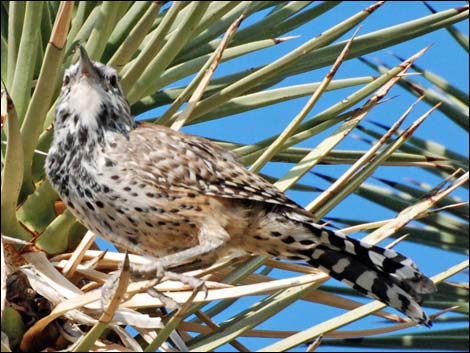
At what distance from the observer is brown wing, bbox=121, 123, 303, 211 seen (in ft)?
7.48

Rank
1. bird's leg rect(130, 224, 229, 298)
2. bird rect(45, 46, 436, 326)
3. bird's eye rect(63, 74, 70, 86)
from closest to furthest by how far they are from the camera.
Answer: bird's leg rect(130, 224, 229, 298) < bird rect(45, 46, 436, 326) < bird's eye rect(63, 74, 70, 86)

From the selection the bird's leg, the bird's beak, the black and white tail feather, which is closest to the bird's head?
the bird's beak

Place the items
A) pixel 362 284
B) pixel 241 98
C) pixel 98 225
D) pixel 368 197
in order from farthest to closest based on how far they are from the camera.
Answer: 1. pixel 368 197
2. pixel 241 98
3. pixel 362 284
4. pixel 98 225

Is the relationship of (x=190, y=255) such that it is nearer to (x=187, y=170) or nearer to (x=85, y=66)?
(x=187, y=170)

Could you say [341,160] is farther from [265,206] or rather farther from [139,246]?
[139,246]

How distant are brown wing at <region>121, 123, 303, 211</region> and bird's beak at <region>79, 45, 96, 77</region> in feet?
0.56

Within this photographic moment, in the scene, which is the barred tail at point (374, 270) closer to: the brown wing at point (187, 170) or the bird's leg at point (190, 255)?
the brown wing at point (187, 170)

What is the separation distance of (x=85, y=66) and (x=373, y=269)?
28.1 inches

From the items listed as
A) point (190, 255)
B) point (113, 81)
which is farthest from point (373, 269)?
point (113, 81)

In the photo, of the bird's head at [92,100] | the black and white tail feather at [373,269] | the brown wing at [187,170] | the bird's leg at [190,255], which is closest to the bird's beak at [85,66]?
the bird's head at [92,100]

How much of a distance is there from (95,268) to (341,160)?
69 cm

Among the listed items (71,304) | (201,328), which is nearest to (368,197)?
(201,328)

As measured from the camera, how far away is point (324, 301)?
221 centimetres

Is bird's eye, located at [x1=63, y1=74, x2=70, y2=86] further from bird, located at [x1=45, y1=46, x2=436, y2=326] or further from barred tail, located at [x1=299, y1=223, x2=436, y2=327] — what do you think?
barred tail, located at [x1=299, y1=223, x2=436, y2=327]
